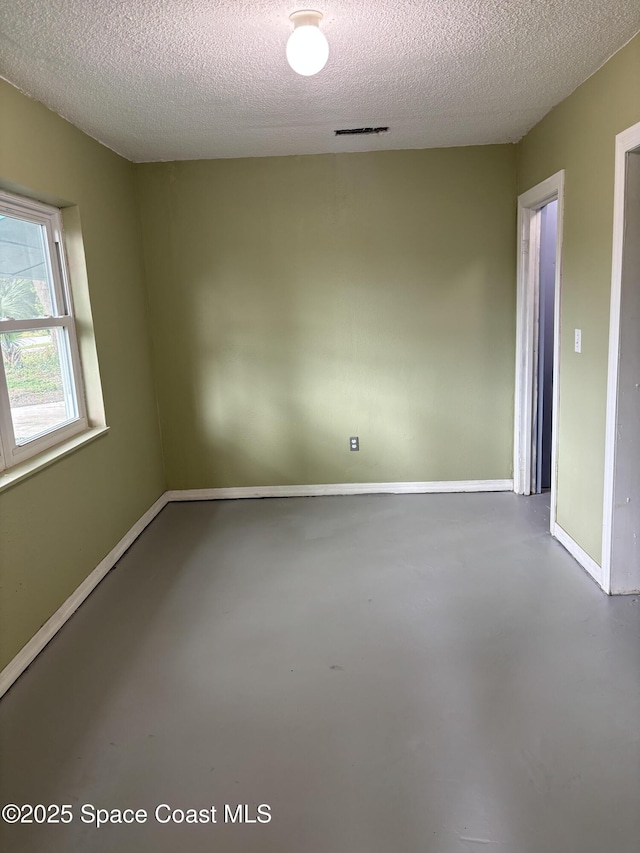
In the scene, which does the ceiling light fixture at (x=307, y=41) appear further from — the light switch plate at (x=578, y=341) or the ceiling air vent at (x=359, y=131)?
the light switch plate at (x=578, y=341)

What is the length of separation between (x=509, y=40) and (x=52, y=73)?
187 cm

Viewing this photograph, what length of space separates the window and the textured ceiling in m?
0.60

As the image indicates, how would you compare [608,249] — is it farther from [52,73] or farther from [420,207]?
[52,73]

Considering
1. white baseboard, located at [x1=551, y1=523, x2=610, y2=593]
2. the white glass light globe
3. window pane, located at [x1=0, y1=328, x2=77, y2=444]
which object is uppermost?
the white glass light globe

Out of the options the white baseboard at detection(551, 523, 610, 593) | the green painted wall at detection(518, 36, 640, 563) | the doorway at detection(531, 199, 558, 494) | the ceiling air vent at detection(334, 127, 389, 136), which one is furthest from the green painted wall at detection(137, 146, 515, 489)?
the white baseboard at detection(551, 523, 610, 593)

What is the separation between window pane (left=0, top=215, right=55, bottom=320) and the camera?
260cm

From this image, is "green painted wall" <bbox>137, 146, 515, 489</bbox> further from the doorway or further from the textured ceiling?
the textured ceiling

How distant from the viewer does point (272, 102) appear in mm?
2883

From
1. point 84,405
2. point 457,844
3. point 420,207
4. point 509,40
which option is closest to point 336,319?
point 420,207

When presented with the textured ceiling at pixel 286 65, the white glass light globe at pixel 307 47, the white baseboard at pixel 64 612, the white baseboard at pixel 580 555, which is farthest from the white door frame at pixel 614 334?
the white baseboard at pixel 64 612

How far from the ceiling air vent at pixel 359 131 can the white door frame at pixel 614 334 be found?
1.44 metres

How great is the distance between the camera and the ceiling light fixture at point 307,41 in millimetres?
2008

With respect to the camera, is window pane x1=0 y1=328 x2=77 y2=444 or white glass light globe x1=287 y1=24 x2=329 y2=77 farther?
window pane x1=0 y1=328 x2=77 y2=444

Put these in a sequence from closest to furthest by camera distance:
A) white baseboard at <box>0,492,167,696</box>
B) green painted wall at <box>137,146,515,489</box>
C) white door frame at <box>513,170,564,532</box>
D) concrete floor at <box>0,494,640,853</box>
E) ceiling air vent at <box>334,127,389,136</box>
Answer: concrete floor at <box>0,494,640,853</box> → white baseboard at <box>0,492,167,696</box> → ceiling air vent at <box>334,127,389,136</box> → white door frame at <box>513,170,564,532</box> → green painted wall at <box>137,146,515,489</box>
